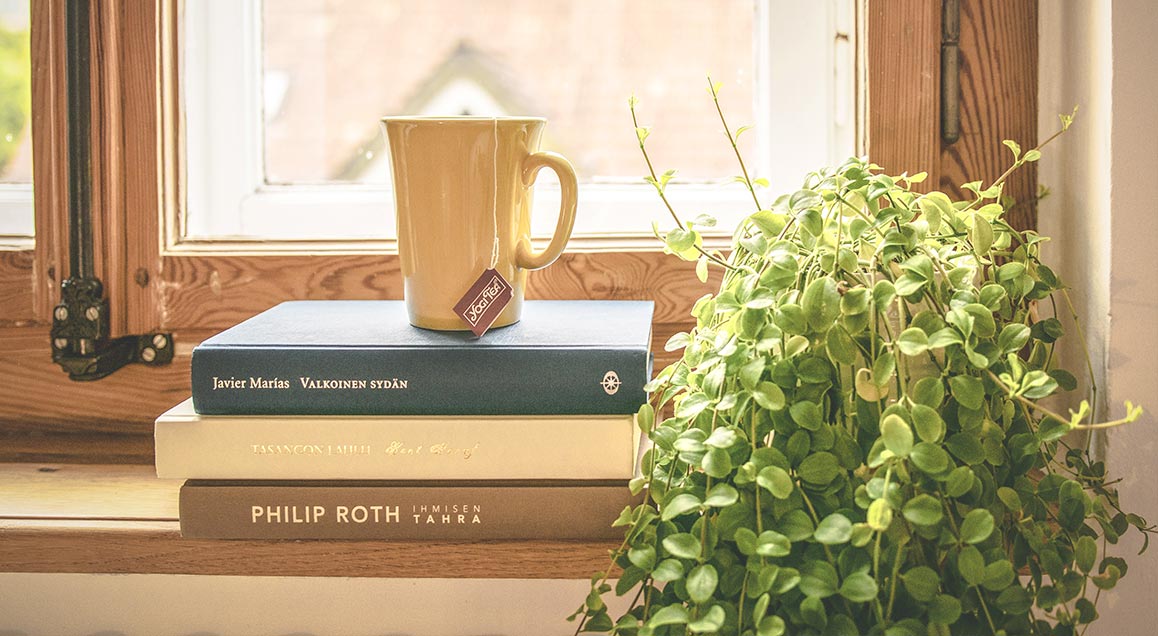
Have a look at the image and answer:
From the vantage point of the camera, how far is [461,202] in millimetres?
940

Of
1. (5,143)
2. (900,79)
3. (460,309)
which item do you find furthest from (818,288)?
(5,143)

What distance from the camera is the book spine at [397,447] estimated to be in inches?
35.0

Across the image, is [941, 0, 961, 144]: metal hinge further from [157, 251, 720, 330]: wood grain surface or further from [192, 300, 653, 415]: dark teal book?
[192, 300, 653, 415]: dark teal book

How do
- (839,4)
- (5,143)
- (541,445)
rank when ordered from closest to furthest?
(541,445) < (839,4) < (5,143)

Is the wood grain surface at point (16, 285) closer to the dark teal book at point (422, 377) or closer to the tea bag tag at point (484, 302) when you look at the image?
the dark teal book at point (422, 377)

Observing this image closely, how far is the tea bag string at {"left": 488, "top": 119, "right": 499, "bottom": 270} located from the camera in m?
0.93

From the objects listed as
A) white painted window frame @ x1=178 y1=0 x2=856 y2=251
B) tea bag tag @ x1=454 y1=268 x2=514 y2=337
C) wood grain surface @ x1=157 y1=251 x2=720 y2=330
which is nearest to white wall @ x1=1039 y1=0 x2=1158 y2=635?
white painted window frame @ x1=178 y1=0 x2=856 y2=251

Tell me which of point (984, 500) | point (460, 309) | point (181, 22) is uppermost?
point (181, 22)

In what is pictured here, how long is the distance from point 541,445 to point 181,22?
67cm

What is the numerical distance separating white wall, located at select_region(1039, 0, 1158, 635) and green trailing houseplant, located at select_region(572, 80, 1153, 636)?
0.15m

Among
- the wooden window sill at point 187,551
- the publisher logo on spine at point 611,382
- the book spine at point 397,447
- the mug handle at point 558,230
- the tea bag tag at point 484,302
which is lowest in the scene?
the wooden window sill at point 187,551

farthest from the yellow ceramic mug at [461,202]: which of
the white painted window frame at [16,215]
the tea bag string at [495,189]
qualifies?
the white painted window frame at [16,215]

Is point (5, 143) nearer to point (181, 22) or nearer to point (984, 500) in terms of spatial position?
point (181, 22)

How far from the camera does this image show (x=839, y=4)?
1.20 metres
